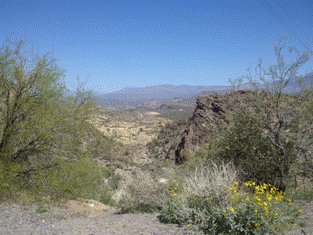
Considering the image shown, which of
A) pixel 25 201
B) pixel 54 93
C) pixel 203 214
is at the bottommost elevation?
pixel 25 201

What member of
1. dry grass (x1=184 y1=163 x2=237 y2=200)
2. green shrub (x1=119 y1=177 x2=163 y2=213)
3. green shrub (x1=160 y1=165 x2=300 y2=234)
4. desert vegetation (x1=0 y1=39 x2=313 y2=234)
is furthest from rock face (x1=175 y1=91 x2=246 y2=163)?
green shrub (x1=160 y1=165 x2=300 y2=234)

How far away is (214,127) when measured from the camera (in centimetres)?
1252

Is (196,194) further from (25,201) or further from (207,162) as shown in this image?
(25,201)

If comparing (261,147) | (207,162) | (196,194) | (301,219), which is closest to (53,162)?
(207,162)

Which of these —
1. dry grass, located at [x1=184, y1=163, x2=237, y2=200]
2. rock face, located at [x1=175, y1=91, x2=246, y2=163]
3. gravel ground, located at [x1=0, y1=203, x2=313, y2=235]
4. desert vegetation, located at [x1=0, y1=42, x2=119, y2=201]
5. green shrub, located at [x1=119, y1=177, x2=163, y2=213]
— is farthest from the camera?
rock face, located at [x1=175, y1=91, x2=246, y2=163]

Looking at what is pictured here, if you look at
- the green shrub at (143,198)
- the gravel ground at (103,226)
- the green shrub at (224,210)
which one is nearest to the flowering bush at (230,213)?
the green shrub at (224,210)

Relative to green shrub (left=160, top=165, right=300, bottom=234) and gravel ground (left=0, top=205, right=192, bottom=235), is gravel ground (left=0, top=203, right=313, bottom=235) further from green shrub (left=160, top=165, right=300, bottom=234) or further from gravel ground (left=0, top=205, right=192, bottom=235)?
green shrub (left=160, top=165, right=300, bottom=234)

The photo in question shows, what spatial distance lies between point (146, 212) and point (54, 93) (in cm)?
565

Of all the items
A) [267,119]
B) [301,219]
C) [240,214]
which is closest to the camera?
[240,214]

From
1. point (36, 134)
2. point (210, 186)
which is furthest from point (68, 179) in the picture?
point (210, 186)

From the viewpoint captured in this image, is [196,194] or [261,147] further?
[261,147]

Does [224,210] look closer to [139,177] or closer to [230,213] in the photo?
[230,213]

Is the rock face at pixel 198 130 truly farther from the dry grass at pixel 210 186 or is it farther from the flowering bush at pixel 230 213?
the flowering bush at pixel 230 213

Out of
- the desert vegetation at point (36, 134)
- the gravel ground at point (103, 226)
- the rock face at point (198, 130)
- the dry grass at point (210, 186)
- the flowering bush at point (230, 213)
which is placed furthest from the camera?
the rock face at point (198, 130)
